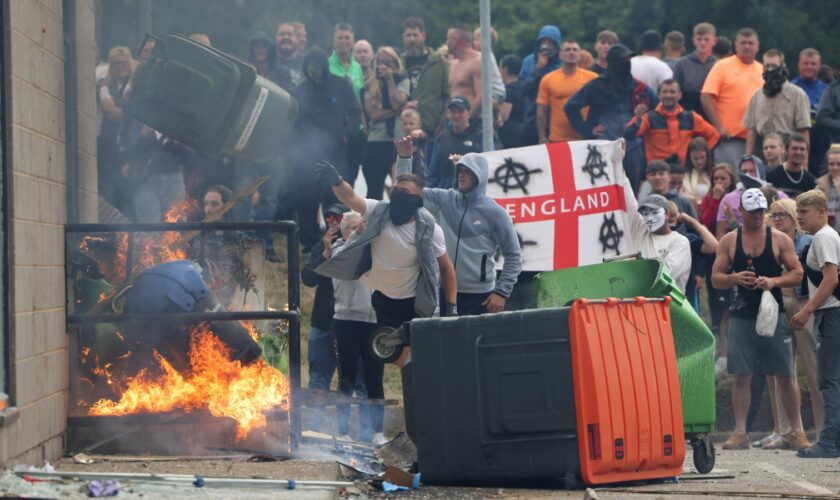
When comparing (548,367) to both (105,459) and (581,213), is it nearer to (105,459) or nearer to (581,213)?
(105,459)

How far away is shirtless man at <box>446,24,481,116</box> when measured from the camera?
48.5ft

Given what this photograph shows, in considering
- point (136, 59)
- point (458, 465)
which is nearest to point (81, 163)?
point (458, 465)

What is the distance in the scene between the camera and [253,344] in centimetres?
882

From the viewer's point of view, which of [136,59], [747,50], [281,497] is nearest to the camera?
[281,497]

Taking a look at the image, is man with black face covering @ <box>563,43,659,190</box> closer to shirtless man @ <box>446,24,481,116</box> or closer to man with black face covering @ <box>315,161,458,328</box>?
shirtless man @ <box>446,24,481,116</box>

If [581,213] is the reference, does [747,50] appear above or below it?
above

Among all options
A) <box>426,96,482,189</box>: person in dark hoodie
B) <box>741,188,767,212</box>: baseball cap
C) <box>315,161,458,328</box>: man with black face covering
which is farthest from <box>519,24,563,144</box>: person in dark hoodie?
<box>315,161,458,328</box>: man with black face covering

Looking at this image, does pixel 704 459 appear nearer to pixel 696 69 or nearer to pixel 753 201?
pixel 753 201

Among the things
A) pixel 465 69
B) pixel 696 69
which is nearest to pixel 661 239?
pixel 465 69

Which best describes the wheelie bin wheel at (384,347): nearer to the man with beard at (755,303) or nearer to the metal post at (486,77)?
the metal post at (486,77)

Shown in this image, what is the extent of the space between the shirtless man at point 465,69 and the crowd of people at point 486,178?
0.02 metres

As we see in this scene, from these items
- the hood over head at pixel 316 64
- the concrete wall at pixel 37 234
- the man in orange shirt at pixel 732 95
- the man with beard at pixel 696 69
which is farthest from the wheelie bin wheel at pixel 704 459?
the man with beard at pixel 696 69

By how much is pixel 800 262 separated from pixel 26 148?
6401mm

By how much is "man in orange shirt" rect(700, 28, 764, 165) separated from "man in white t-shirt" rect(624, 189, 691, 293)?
3.16 meters
